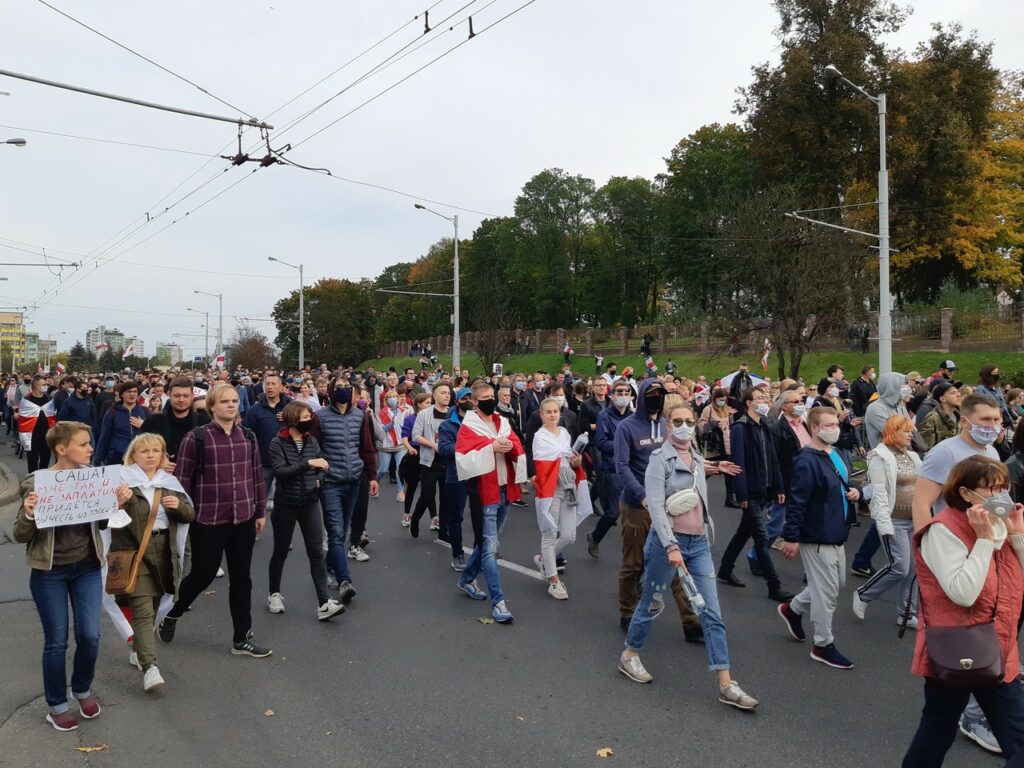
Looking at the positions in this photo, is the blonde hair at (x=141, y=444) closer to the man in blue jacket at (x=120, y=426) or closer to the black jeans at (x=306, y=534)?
the black jeans at (x=306, y=534)

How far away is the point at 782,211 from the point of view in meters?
27.0

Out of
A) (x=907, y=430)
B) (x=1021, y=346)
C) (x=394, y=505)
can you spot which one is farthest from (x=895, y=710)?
(x=1021, y=346)

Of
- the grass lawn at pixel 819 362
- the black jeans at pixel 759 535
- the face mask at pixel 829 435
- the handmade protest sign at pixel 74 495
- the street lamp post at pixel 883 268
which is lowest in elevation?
the black jeans at pixel 759 535

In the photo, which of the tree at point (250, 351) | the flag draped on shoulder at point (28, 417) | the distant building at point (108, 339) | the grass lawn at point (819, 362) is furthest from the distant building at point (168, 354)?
the flag draped on shoulder at point (28, 417)

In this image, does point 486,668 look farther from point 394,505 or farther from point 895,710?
point 394,505

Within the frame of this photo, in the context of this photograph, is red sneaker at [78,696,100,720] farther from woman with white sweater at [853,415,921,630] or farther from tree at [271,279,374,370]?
tree at [271,279,374,370]

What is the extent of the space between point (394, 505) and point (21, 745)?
25.0 ft

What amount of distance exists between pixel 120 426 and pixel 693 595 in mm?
6898

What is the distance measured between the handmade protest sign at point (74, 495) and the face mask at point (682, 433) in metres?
3.48

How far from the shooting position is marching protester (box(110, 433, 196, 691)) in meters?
4.80

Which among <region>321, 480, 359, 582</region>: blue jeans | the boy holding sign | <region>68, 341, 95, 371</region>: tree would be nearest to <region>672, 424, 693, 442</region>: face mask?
<region>321, 480, 359, 582</region>: blue jeans

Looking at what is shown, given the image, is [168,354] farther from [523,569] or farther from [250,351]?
[523,569]

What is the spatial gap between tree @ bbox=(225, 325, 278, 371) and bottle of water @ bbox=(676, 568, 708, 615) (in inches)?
3051

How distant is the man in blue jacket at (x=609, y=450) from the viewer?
7.89 m
